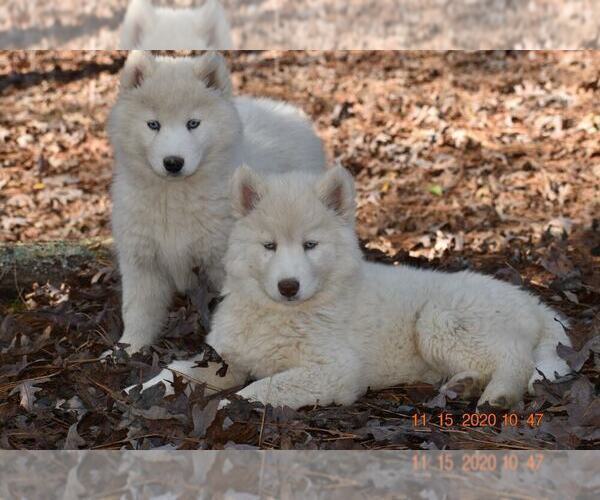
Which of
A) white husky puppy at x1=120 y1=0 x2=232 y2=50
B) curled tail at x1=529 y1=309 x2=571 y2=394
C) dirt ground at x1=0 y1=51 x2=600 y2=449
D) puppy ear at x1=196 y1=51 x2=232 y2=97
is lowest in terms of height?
dirt ground at x1=0 y1=51 x2=600 y2=449

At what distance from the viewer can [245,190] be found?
15.1 feet

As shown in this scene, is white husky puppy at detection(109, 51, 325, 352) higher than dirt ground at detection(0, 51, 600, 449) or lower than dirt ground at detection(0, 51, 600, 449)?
higher

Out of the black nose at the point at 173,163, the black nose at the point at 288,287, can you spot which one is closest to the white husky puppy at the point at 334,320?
the black nose at the point at 288,287

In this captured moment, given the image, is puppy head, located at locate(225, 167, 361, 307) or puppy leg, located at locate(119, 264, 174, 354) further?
puppy leg, located at locate(119, 264, 174, 354)

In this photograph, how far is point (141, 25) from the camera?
499cm

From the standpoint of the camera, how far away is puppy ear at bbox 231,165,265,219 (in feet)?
15.0

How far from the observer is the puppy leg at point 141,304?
5.46 m

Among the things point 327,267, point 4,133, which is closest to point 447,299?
point 327,267

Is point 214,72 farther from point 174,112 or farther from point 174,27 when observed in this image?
point 174,27

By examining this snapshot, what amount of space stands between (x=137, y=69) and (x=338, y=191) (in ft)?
4.28

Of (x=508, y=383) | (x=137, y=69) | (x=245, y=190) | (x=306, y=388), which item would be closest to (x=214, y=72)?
(x=137, y=69)

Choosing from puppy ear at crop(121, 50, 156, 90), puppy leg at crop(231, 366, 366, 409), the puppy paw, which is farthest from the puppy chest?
puppy ear at crop(121, 50, 156, 90)

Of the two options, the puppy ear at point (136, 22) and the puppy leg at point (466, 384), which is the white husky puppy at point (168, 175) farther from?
the puppy leg at point (466, 384)

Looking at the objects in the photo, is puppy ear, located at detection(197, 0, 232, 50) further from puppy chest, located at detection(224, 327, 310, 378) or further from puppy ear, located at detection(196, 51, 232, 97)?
puppy chest, located at detection(224, 327, 310, 378)
